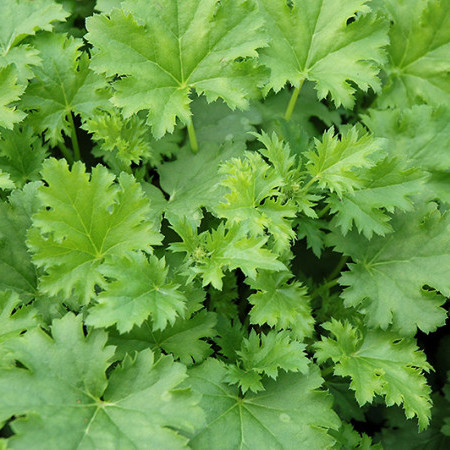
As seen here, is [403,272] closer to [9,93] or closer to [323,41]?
[323,41]

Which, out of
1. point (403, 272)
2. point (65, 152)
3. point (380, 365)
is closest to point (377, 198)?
point (403, 272)

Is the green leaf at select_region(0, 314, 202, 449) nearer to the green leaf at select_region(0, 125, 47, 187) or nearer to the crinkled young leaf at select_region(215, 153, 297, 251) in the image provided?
the crinkled young leaf at select_region(215, 153, 297, 251)

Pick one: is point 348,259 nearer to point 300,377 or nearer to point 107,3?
point 300,377

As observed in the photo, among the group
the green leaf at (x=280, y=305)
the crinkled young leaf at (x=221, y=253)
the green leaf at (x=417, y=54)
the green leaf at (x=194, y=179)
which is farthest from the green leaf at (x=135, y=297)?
the green leaf at (x=417, y=54)

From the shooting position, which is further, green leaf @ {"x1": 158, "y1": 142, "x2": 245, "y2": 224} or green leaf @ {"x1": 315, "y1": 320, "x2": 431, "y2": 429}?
green leaf @ {"x1": 158, "y1": 142, "x2": 245, "y2": 224}

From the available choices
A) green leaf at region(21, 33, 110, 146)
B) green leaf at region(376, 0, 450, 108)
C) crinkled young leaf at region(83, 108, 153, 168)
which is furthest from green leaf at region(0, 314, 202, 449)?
green leaf at region(376, 0, 450, 108)

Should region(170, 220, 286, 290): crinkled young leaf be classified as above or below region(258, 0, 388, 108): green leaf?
below
